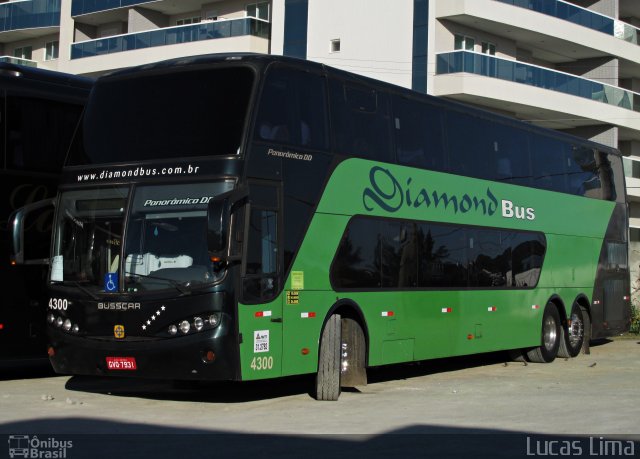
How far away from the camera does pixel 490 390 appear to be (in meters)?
15.1

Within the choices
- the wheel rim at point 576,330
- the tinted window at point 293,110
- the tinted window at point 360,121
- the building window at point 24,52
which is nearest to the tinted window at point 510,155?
the wheel rim at point 576,330

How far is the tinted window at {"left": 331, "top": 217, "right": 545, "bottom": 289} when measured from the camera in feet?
46.1

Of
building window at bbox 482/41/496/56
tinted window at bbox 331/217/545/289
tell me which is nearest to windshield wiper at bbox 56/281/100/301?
tinted window at bbox 331/217/545/289

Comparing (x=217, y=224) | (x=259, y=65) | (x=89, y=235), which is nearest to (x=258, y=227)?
(x=217, y=224)

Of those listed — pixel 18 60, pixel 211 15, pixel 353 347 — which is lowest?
pixel 353 347

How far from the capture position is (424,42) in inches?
1590

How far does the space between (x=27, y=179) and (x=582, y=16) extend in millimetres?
35875

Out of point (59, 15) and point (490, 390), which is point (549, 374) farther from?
point (59, 15)

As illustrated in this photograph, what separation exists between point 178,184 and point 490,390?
5.76 m

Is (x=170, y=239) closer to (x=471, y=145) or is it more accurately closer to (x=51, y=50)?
(x=471, y=145)

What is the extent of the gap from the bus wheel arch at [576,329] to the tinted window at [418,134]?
6.07 metres

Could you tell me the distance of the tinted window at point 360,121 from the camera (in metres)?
13.9

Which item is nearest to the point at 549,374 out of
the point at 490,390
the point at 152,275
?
the point at 490,390

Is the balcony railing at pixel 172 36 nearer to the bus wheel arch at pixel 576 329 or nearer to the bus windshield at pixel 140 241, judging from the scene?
the bus wheel arch at pixel 576 329
